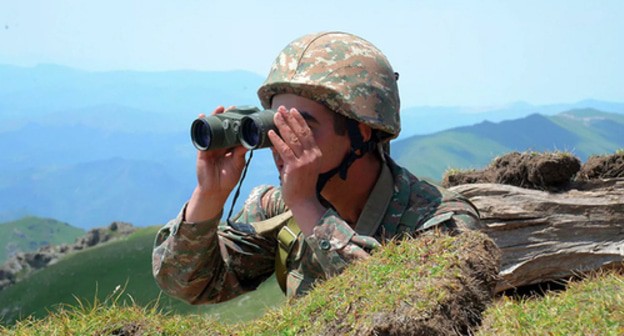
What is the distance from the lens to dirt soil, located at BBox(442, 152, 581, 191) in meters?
9.77

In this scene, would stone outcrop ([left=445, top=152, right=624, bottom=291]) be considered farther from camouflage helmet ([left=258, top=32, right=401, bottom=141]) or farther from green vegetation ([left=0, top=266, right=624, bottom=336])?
green vegetation ([left=0, top=266, right=624, bottom=336])

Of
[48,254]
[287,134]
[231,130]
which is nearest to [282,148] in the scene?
[287,134]

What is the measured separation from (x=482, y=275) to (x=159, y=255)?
196 centimetres

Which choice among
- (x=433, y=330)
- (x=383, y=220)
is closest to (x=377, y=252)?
(x=433, y=330)

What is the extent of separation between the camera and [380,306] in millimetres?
2443

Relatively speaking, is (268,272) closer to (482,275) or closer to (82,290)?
(482,275)

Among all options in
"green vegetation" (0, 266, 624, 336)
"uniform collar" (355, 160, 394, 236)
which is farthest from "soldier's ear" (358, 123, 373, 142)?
"green vegetation" (0, 266, 624, 336)

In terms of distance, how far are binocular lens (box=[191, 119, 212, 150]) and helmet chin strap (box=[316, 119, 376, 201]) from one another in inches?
23.7

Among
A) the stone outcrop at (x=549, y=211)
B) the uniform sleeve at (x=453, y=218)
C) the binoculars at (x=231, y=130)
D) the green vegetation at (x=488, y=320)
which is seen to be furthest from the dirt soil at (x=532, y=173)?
the green vegetation at (x=488, y=320)

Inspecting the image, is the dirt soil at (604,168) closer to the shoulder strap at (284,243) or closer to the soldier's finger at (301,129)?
the shoulder strap at (284,243)

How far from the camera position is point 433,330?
7.91 feet

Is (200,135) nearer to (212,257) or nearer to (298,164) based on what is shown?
(298,164)

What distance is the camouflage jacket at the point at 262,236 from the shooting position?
3822 millimetres

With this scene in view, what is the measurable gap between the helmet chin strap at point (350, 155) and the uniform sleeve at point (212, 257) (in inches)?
19.6
